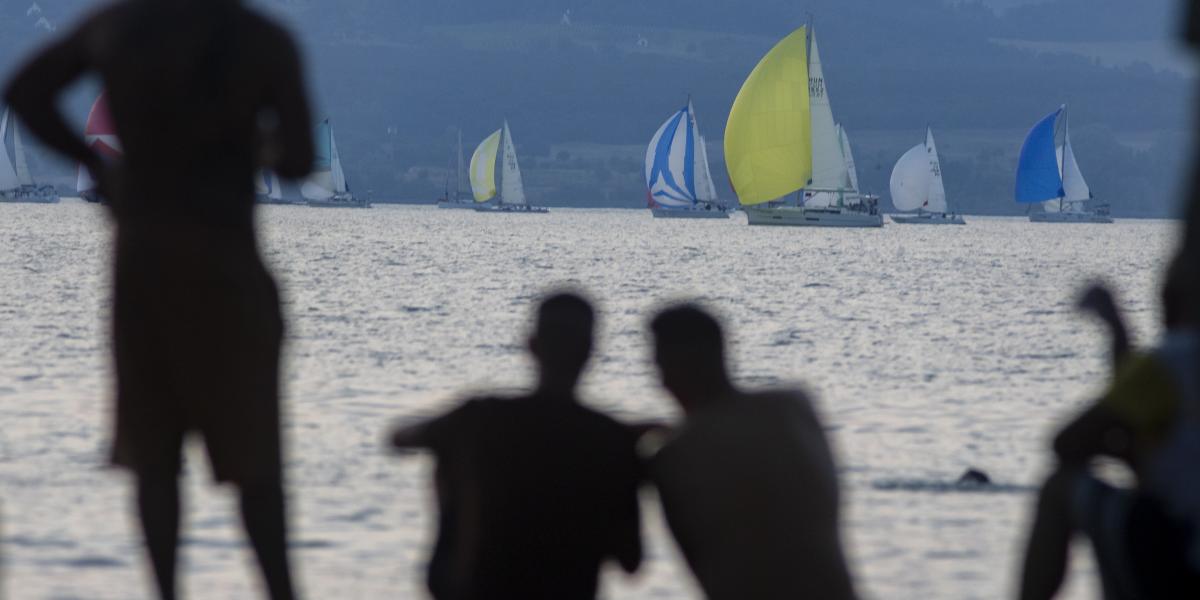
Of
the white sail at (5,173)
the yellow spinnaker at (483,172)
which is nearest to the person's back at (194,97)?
the white sail at (5,173)

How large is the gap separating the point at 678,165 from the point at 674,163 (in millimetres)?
241

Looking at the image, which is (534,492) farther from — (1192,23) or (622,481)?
(1192,23)

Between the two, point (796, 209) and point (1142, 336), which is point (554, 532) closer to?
point (1142, 336)

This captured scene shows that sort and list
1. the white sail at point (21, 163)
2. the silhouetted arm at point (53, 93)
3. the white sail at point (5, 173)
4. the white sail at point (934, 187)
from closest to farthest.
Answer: the silhouetted arm at point (53, 93), the white sail at point (934, 187), the white sail at point (5, 173), the white sail at point (21, 163)

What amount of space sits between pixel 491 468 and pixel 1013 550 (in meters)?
3.64

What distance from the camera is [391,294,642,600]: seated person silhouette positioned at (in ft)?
12.2

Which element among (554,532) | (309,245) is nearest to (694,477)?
(554,532)

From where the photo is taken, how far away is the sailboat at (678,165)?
88.8 meters

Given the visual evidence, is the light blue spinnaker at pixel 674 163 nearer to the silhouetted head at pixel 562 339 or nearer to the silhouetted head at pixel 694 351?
the silhouetted head at pixel 562 339

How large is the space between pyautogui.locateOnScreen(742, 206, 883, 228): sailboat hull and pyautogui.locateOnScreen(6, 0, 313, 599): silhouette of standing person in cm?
6773

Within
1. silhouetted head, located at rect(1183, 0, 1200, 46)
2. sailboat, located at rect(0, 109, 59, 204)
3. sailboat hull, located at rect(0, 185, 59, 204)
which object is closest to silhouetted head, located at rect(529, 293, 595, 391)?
Answer: silhouetted head, located at rect(1183, 0, 1200, 46)

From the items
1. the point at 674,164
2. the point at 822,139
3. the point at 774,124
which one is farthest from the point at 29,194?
the point at 774,124

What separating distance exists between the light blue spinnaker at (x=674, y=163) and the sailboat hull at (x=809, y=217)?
423 inches

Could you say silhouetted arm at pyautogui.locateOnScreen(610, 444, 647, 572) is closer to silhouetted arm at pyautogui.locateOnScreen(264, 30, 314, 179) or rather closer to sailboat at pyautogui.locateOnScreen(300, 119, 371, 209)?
silhouetted arm at pyautogui.locateOnScreen(264, 30, 314, 179)
